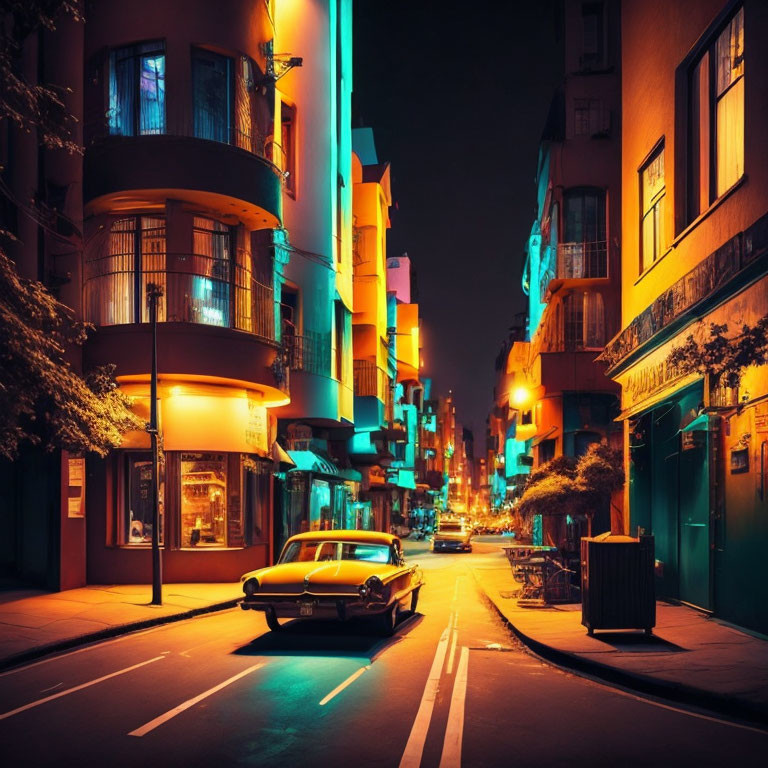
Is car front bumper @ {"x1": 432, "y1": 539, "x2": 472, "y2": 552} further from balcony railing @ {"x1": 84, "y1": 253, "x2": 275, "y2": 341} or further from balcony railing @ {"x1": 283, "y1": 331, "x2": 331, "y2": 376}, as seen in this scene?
balcony railing @ {"x1": 84, "y1": 253, "x2": 275, "y2": 341}

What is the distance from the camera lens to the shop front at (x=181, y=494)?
21.0 metres

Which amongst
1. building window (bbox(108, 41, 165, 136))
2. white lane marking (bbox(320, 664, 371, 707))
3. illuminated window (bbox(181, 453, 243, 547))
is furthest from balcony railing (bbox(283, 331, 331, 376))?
white lane marking (bbox(320, 664, 371, 707))

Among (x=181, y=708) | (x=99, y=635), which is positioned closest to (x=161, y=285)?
(x=99, y=635)

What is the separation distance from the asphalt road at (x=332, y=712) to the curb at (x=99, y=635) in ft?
1.02

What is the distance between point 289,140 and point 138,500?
12487mm

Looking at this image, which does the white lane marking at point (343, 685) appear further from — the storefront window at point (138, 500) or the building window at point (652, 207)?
the storefront window at point (138, 500)

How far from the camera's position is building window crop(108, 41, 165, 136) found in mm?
21047

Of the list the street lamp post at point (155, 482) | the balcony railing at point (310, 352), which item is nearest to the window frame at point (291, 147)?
the balcony railing at point (310, 352)

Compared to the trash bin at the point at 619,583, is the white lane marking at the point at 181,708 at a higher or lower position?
lower

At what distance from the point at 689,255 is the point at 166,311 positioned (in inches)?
463

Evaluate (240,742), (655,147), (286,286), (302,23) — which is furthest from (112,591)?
(302,23)

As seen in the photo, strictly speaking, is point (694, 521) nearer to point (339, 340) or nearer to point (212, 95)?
point (212, 95)

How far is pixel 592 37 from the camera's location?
31344 millimetres

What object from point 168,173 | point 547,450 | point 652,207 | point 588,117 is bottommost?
point 547,450
